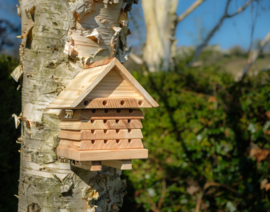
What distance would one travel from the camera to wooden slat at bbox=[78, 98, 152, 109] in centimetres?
147

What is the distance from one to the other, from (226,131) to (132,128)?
8.56ft

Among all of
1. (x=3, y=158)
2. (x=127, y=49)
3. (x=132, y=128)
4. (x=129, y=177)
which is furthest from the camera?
(x=129, y=177)

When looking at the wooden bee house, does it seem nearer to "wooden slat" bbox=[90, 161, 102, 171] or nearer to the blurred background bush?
"wooden slat" bbox=[90, 161, 102, 171]

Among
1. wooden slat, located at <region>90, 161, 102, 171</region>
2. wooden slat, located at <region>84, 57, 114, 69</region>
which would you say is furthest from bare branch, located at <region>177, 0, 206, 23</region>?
wooden slat, located at <region>90, 161, 102, 171</region>

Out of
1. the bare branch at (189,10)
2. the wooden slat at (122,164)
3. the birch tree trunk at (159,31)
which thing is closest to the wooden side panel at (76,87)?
the wooden slat at (122,164)

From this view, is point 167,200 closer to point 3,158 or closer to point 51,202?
point 3,158

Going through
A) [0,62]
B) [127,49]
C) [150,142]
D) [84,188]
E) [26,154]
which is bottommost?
[84,188]

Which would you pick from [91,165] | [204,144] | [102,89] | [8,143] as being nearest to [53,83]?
[102,89]

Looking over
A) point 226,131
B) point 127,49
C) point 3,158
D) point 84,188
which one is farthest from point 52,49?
point 226,131

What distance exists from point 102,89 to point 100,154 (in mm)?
350

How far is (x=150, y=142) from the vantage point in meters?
4.41

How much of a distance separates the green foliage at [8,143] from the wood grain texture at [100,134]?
2.54m

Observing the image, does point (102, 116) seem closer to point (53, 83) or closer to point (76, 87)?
point (76, 87)

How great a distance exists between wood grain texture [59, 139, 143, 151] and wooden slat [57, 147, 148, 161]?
3 centimetres
